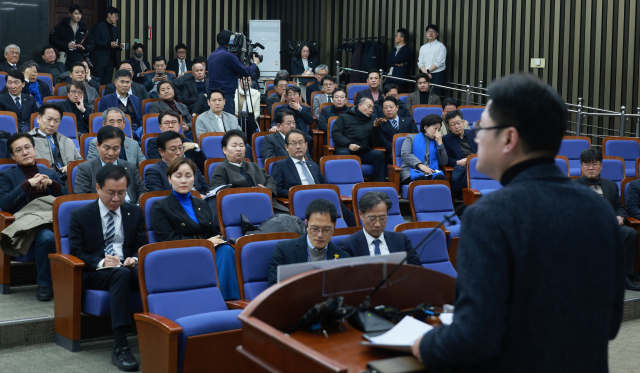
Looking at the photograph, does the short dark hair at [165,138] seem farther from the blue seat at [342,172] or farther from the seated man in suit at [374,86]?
the seated man in suit at [374,86]

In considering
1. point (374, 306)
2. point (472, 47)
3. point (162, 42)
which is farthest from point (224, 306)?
point (162, 42)

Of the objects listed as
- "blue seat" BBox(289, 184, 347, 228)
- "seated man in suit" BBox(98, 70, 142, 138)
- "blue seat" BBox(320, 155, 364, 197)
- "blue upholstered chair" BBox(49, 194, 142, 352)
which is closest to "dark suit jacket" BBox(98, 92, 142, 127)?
"seated man in suit" BBox(98, 70, 142, 138)

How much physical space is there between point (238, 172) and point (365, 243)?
146cm

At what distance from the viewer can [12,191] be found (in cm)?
335

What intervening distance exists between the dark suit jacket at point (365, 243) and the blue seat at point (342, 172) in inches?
63.2

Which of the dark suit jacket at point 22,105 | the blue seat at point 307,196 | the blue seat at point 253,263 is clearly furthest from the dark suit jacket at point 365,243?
the dark suit jacket at point 22,105

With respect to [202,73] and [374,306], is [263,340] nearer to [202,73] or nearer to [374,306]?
[374,306]

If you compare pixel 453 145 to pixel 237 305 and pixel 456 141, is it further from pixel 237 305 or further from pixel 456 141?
pixel 237 305

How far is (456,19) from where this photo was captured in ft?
26.7

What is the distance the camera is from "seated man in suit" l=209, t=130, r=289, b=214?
13.1ft

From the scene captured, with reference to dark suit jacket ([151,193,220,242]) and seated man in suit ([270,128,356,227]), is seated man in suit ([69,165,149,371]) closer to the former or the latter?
dark suit jacket ([151,193,220,242])

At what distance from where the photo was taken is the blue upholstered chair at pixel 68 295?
9.00 ft

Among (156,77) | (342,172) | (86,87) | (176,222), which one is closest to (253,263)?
(176,222)

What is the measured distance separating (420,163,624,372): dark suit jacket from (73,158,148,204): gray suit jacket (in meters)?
2.92
